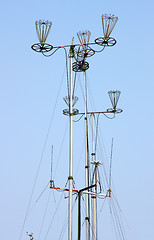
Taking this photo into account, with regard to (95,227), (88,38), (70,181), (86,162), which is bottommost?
(70,181)

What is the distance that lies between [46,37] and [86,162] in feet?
39.0

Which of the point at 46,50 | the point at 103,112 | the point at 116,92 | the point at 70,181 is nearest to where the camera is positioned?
the point at 70,181

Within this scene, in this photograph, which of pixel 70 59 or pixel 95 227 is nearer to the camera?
pixel 70 59

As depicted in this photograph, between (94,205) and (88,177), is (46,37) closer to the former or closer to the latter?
(88,177)

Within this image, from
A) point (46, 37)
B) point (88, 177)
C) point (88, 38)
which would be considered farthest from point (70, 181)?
point (88, 38)

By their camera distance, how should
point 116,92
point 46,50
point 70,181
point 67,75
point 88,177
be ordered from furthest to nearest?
point 116,92
point 88,177
point 67,75
point 46,50
point 70,181

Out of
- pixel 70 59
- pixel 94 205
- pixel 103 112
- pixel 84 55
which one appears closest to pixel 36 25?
pixel 70 59

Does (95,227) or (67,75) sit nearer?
(67,75)

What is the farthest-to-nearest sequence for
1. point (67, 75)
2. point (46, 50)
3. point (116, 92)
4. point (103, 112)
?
point (103, 112) < point (116, 92) < point (67, 75) < point (46, 50)

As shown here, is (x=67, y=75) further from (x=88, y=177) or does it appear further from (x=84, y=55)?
(x=88, y=177)

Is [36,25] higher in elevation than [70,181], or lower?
higher

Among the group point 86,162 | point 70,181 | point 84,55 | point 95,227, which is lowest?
point 70,181

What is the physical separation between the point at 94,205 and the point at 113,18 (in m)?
17.7

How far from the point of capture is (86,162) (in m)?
29.2
